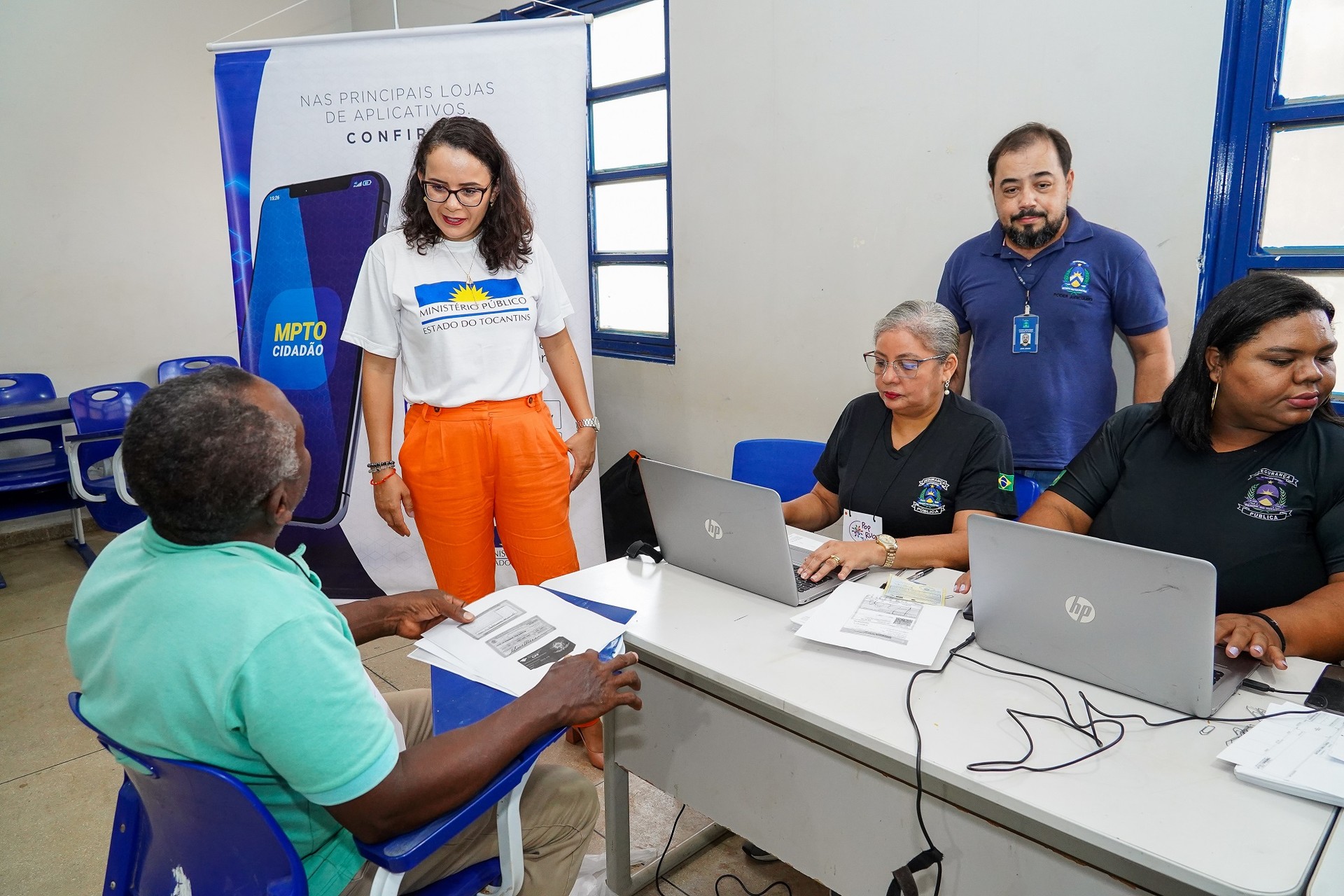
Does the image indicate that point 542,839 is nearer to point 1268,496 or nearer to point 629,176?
point 1268,496

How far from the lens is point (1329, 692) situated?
1.24 meters

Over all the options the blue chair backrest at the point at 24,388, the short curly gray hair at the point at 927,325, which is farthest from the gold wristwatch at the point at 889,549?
the blue chair backrest at the point at 24,388

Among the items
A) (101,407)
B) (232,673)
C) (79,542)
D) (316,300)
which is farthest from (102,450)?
(232,673)

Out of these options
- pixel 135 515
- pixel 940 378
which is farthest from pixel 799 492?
pixel 135 515

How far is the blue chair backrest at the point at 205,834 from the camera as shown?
35.7 inches

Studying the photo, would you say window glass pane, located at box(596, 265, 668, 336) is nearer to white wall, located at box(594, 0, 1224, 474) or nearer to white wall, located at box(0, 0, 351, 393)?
white wall, located at box(594, 0, 1224, 474)

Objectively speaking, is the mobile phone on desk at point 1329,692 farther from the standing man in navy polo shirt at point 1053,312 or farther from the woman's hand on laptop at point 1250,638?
the standing man in navy polo shirt at point 1053,312

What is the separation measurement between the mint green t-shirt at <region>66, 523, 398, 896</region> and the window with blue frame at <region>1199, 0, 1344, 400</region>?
7.31 ft

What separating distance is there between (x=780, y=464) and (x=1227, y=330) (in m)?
1.16

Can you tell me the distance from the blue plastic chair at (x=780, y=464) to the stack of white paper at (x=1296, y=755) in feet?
4.27

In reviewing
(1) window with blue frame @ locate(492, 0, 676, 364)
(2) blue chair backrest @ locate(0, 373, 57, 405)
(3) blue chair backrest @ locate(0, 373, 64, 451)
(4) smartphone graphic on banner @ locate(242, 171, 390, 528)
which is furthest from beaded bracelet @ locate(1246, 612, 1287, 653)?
(2) blue chair backrest @ locate(0, 373, 57, 405)

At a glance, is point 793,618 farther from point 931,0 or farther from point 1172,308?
point 931,0

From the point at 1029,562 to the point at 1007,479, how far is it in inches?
26.3

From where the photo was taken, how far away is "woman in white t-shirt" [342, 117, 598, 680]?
2289 millimetres
